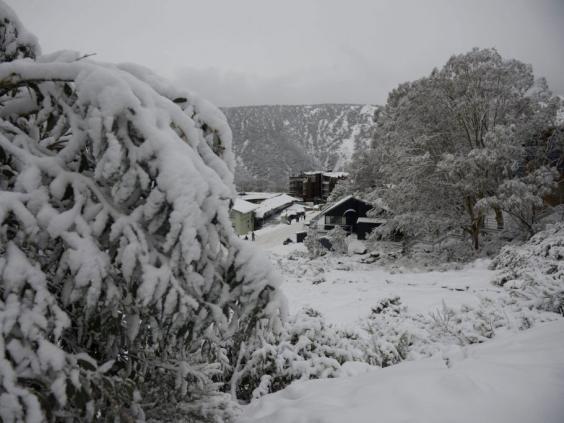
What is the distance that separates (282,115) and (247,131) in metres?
32.7

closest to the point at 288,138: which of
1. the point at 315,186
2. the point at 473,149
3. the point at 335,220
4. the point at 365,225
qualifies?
the point at 315,186

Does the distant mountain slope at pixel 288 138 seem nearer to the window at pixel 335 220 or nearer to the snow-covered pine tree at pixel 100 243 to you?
the window at pixel 335 220

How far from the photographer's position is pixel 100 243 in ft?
6.12

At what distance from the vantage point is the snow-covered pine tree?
160 centimetres

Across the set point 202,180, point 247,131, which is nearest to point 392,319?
point 202,180

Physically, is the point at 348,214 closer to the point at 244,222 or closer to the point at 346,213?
the point at 346,213

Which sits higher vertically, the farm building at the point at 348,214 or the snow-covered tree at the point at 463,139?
the snow-covered tree at the point at 463,139

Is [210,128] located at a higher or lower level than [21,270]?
higher

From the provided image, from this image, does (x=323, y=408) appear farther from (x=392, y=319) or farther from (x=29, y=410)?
(x=392, y=319)

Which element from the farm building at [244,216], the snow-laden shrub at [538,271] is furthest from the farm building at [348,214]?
the snow-laden shrub at [538,271]

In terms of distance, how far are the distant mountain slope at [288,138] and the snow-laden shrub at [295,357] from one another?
294 feet

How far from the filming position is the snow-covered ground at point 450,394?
2.22 metres

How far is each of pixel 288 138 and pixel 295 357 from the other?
135385 millimetres

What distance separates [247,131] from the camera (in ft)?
445
